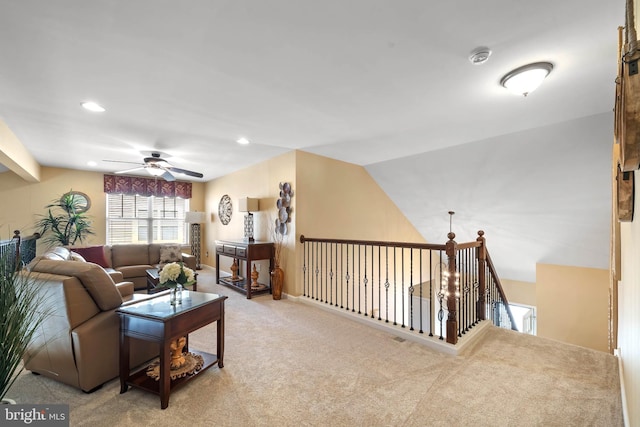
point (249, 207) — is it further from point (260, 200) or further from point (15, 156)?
point (15, 156)

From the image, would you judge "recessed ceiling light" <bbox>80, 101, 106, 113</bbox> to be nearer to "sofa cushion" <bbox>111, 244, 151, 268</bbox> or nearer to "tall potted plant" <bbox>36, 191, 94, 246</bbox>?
"sofa cushion" <bbox>111, 244, 151, 268</bbox>

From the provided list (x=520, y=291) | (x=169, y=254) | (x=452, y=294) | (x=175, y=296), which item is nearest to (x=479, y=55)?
(x=452, y=294)

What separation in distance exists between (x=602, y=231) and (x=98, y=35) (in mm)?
6549

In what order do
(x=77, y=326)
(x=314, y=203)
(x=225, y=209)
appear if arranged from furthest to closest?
(x=225, y=209)
(x=314, y=203)
(x=77, y=326)

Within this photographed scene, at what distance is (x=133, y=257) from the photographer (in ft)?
17.4

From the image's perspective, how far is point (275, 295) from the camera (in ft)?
14.4

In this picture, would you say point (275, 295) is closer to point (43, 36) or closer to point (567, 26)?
point (43, 36)

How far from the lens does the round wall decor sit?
632 centimetres

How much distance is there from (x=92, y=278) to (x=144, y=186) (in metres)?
5.28

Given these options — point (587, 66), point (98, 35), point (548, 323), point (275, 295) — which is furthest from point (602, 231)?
point (98, 35)

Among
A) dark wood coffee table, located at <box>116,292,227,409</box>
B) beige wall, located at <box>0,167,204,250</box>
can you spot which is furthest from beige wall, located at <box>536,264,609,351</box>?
beige wall, located at <box>0,167,204,250</box>

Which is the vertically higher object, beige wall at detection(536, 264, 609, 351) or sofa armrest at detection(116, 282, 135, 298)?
sofa armrest at detection(116, 282, 135, 298)

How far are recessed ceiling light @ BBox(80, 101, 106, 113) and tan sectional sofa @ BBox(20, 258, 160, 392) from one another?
154cm

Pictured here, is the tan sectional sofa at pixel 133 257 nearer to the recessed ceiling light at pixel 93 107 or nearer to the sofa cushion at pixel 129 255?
the sofa cushion at pixel 129 255
